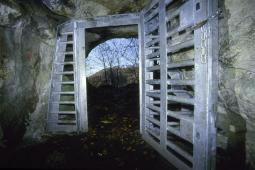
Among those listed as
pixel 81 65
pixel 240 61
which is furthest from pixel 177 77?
pixel 81 65

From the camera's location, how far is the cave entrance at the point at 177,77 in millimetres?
2521

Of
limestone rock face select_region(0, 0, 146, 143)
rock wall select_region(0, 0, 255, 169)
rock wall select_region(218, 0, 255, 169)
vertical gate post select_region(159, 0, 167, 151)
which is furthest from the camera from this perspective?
limestone rock face select_region(0, 0, 146, 143)

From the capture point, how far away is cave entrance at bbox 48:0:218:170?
2.52 m

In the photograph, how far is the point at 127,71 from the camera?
18.2m

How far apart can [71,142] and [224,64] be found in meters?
3.92

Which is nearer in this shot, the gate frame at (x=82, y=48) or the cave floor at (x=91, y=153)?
the cave floor at (x=91, y=153)

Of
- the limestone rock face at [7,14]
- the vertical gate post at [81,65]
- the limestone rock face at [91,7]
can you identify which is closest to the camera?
the limestone rock face at [7,14]

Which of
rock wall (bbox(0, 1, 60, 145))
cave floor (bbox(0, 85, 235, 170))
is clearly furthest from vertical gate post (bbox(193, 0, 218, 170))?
rock wall (bbox(0, 1, 60, 145))

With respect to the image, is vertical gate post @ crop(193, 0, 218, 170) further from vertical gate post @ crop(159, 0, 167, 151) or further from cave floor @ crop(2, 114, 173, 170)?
cave floor @ crop(2, 114, 173, 170)

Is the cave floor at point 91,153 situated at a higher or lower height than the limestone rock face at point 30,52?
lower

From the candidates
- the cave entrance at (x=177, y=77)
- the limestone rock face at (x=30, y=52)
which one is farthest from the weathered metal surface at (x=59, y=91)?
the limestone rock face at (x=30, y=52)

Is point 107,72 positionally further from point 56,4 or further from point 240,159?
point 240,159

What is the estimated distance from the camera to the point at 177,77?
394cm

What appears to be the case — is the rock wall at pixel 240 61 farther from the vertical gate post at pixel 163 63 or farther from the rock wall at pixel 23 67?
the rock wall at pixel 23 67
